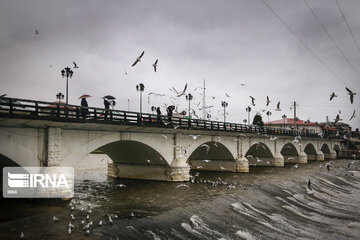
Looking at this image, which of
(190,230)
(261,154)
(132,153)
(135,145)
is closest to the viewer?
(190,230)

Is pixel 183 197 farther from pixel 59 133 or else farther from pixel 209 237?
pixel 59 133

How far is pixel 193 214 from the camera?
1510cm

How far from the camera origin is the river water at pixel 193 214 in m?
12.2

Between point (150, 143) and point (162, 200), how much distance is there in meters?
6.73

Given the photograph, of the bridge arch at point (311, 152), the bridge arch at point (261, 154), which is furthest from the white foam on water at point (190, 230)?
the bridge arch at point (311, 152)

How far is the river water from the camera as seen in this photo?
12172 mm

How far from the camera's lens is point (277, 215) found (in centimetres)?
1550

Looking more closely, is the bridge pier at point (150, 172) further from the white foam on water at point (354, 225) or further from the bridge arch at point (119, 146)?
the white foam on water at point (354, 225)

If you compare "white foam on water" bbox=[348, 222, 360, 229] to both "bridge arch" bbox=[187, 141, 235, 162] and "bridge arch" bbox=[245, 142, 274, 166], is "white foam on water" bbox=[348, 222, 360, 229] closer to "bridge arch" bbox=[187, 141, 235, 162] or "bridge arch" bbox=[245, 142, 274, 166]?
"bridge arch" bbox=[187, 141, 235, 162]

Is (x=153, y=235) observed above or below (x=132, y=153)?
below

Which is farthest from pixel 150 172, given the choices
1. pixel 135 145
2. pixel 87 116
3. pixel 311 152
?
pixel 311 152

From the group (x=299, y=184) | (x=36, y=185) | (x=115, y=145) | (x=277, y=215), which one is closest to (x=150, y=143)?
(x=115, y=145)

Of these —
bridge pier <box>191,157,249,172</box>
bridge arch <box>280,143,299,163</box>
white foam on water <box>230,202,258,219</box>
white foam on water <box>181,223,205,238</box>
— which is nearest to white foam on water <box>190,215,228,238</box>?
white foam on water <box>181,223,205,238</box>

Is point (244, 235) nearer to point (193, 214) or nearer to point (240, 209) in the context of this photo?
point (193, 214)
